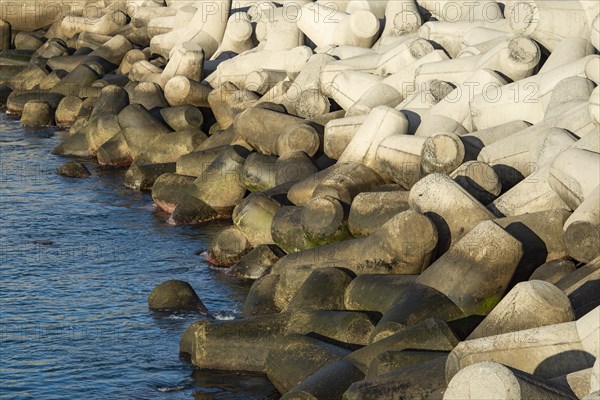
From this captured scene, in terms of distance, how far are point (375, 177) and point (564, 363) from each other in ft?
25.0

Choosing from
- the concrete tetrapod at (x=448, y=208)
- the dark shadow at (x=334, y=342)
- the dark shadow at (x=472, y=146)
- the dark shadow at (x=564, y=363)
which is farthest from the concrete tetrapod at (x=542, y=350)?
the dark shadow at (x=472, y=146)

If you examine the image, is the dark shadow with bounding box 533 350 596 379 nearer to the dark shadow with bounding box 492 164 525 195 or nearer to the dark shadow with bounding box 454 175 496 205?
the dark shadow with bounding box 454 175 496 205

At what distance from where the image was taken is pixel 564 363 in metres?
10.9

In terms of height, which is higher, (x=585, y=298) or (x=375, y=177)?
(x=585, y=298)

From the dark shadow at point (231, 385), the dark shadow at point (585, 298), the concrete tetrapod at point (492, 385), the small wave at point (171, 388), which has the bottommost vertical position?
the small wave at point (171, 388)

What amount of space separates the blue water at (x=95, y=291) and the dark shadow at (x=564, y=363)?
3.52 m

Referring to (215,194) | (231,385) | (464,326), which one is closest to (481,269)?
(464,326)

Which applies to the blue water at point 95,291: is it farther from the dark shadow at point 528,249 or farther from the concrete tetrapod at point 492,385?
the concrete tetrapod at point 492,385

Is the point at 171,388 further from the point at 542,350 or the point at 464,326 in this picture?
the point at 542,350

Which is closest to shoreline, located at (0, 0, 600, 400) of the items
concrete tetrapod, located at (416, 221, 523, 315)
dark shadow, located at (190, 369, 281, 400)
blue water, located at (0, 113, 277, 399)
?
concrete tetrapod, located at (416, 221, 523, 315)

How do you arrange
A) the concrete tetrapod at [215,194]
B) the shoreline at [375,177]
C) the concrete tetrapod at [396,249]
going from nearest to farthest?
the shoreline at [375,177]
the concrete tetrapod at [396,249]
the concrete tetrapod at [215,194]

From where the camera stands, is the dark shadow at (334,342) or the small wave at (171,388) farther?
the small wave at (171,388)

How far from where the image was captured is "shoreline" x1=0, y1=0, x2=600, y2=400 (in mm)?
11969

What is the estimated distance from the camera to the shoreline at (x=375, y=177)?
11969mm
